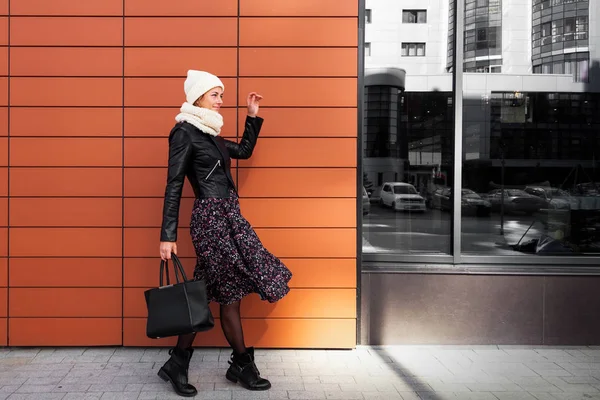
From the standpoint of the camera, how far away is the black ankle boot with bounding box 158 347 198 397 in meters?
3.54

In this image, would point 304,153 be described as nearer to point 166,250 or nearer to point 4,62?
point 166,250

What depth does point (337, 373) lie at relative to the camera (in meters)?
3.98

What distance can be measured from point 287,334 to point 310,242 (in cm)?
83

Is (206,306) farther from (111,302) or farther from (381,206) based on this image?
(381,206)

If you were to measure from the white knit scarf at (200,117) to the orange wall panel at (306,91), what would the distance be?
33.8 inches

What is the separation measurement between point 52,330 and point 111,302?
0.56 m

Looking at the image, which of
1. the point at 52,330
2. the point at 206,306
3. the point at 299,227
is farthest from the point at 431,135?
the point at 52,330

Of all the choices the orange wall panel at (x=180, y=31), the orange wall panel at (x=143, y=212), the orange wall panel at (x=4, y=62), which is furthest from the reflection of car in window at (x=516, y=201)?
the orange wall panel at (x=4, y=62)

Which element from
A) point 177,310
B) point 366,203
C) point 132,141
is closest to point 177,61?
point 132,141

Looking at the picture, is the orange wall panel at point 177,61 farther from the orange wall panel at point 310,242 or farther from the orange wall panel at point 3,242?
the orange wall panel at point 3,242

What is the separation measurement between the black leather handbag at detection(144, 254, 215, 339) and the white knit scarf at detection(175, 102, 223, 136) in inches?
41.2

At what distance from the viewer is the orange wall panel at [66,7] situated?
172 inches

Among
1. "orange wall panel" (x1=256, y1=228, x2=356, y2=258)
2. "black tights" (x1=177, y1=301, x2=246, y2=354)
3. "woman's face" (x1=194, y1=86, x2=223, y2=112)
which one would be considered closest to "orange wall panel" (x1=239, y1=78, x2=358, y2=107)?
"woman's face" (x1=194, y1=86, x2=223, y2=112)

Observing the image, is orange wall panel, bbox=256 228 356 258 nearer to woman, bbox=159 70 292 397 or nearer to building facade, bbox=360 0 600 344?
building facade, bbox=360 0 600 344
